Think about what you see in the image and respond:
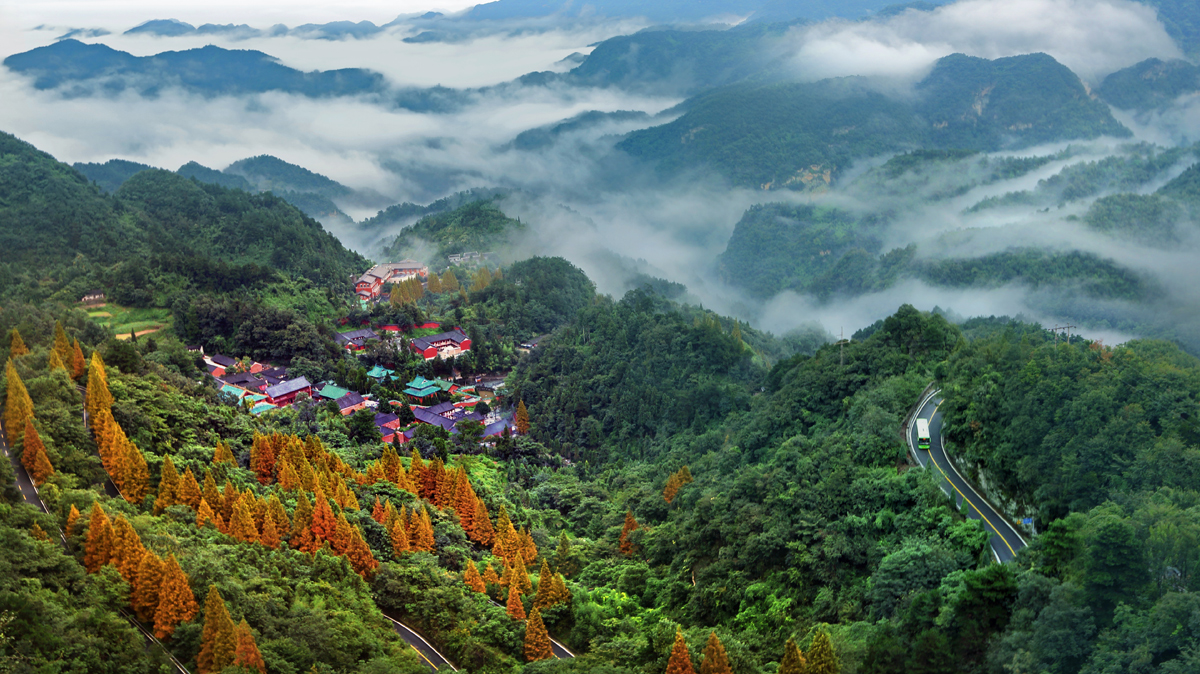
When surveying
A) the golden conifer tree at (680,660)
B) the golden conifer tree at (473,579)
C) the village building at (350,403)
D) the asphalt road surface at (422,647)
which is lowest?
the village building at (350,403)

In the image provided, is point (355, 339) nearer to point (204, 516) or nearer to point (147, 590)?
point (204, 516)

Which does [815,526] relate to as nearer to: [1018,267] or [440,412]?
[440,412]

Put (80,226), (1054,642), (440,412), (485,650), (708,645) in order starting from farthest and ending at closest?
1. (80,226)
2. (440,412)
3. (485,650)
4. (708,645)
5. (1054,642)

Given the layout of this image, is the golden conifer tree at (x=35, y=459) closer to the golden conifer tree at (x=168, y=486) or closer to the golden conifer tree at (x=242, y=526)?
the golden conifer tree at (x=168, y=486)

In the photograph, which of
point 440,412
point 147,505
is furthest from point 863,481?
point 440,412

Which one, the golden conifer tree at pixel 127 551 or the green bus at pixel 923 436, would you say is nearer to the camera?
the golden conifer tree at pixel 127 551

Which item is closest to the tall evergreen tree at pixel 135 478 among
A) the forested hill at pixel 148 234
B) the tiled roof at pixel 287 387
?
the tiled roof at pixel 287 387

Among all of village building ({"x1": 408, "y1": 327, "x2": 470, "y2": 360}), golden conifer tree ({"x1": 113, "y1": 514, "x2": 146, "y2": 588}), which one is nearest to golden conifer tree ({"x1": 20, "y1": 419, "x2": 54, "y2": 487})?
golden conifer tree ({"x1": 113, "y1": 514, "x2": 146, "y2": 588})
